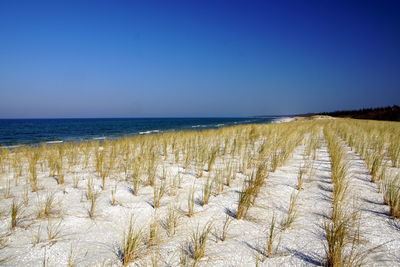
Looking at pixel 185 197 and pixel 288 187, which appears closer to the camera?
pixel 185 197

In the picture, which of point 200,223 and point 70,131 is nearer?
point 200,223

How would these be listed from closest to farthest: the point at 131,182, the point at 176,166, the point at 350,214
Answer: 1. the point at 350,214
2. the point at 131,182
3. the point at 176,166

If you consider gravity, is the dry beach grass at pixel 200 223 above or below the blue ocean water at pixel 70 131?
above

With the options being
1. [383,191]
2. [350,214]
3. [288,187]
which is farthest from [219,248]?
[383,191]

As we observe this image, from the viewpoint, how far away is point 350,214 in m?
2.04

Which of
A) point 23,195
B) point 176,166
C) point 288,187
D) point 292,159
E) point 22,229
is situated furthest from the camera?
point 292,159

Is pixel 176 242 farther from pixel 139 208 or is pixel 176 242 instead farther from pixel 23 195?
pixel 23 195

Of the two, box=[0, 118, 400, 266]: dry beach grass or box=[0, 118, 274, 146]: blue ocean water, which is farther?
box=[0, 118, 274, 146]: blue ocean water

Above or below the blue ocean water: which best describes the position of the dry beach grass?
above

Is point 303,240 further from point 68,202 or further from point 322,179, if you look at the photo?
point 68,202

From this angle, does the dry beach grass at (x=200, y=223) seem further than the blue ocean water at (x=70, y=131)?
No

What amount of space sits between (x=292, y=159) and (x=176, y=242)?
143 inches

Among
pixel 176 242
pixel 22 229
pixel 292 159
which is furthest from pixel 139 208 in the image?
pixel 292 159

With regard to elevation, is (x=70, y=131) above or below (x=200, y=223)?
below
